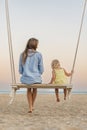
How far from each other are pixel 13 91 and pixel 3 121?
1.57m

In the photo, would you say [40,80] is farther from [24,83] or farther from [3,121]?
[3,121]

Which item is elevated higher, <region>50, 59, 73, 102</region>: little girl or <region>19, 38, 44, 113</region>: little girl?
<region>19, 38, 44, 113</region>: little girl

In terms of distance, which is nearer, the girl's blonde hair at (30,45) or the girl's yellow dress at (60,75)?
the girl's blonde hair at (30,45)

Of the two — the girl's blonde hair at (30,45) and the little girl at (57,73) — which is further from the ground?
the girl's blonde hair at (30,45)

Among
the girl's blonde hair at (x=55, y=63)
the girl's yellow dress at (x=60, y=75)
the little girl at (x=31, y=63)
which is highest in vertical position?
the little girl at (x=31, y=63)

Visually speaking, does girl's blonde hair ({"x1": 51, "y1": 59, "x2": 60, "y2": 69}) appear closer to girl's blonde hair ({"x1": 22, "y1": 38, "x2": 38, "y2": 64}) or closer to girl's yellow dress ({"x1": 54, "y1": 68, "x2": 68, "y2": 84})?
girl's yellow dress ({"x1": 54, "y1": 68, "x2": 68, "y2": 84})

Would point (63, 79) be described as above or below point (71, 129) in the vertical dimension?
below

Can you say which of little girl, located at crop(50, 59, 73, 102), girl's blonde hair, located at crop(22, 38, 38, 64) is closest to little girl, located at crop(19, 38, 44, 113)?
girl's blonde hair, located at crop(22, 38, 38, 64)

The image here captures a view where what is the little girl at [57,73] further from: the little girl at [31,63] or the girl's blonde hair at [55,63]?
the little girl at [31,63]

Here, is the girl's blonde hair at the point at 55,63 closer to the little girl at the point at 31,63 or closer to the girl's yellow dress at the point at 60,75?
the girl's yellow dress at the point at 60,75

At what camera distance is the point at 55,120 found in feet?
29.0

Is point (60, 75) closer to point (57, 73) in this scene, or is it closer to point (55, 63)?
point (57, 73)

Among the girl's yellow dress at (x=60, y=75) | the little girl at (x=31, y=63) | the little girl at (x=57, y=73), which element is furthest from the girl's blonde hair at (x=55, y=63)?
the little girl at (x=31, y=63)

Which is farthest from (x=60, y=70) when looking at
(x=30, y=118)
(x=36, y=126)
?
(x=36, y=126)
